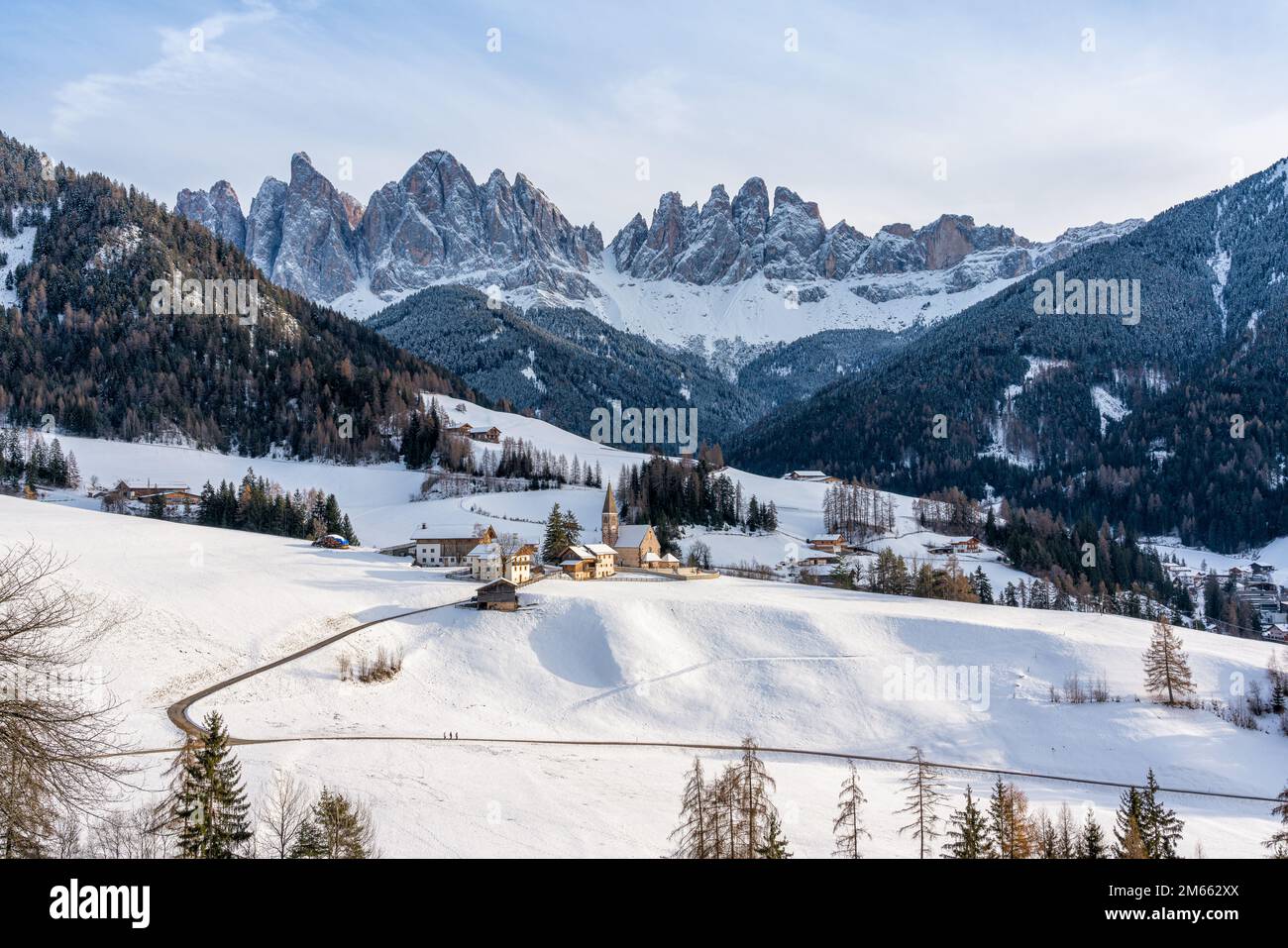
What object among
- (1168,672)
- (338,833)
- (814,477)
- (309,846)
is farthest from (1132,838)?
(814,477)

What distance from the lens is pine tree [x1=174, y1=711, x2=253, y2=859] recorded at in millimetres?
20578

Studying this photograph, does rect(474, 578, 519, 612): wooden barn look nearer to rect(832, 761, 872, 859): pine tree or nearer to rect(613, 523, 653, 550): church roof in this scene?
rect(613, 523, 653, 550): church roof

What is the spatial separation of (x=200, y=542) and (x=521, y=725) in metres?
46.8

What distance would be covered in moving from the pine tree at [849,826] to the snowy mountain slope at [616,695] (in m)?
1.01

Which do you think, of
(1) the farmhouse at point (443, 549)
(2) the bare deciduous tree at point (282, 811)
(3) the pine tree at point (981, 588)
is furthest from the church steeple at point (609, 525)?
(2) the bare deciduous tree at point (282, 811)

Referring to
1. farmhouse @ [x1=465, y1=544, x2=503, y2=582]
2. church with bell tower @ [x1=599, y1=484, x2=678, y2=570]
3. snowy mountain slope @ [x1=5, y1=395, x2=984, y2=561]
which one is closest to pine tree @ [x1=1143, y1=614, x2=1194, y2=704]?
church with bell tower @ [x1=599, y1=484, x2=678, y2=570]

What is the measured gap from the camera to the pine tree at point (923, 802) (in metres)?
28.8

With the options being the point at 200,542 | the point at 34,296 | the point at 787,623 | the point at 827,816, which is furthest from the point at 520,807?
the point at 34,296

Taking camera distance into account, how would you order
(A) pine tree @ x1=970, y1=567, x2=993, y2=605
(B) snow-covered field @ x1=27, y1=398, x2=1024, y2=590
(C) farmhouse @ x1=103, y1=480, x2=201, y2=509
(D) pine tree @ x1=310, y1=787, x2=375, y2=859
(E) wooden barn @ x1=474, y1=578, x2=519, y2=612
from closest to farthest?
1. (D) pine tree @ x1=310, y1=787, x2=375, y2=859
2. (E) wooden barn @ x1=474, y1=578, x2=519, y2=612
3. (A) pine tree @ x1=970, y1=567, x2=993, y2=605
4. (C) farmhouse @ x1=103, y1=480, x2=201, y2=509
5. (B) snow-covered field @ x1=27, y1=398, x2=1024, y2=590

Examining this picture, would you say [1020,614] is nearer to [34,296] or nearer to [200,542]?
[200,542]

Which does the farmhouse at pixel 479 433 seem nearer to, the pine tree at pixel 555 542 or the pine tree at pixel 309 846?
the pine tree at pixel 555 542

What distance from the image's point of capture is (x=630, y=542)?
9375cm

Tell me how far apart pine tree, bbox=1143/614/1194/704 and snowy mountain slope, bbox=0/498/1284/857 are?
1.57m
